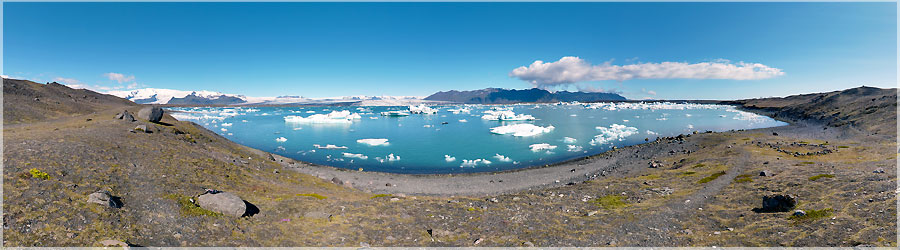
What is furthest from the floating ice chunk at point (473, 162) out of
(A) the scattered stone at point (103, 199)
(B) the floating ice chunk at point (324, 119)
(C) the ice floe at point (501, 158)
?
(B) the floating ice chunk at point (324, 119)

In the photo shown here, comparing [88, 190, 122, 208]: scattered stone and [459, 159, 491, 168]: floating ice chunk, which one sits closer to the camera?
[88, 190, 122, 208]: scattered stone

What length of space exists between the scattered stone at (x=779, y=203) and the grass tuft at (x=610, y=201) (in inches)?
227

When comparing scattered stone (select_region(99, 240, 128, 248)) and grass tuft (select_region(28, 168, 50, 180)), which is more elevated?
grass tuft (select_region(28, 168, 50, 180))

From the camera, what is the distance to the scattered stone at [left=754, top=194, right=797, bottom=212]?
14.2 m

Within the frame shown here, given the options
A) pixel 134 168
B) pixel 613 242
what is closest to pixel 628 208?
pixel 613 242

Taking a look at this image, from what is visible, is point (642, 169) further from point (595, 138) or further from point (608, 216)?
point (595, 138)

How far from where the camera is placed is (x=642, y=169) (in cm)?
3206

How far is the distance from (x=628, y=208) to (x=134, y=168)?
27222 millimetres

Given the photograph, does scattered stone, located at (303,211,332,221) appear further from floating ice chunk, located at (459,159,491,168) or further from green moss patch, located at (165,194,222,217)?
floating ice chunk, located at (459,159,491,168)

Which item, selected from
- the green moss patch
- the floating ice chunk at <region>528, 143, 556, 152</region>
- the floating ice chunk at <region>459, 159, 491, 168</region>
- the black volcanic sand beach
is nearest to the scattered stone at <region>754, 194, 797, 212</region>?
the black volcanic sand beach

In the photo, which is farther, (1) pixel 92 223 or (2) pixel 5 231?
(1) pixel 92 223

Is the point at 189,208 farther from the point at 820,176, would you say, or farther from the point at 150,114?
the point at 150,114

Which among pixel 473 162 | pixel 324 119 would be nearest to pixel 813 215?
pixel 473 162

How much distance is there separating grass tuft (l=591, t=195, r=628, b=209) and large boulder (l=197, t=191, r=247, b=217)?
17949mm
